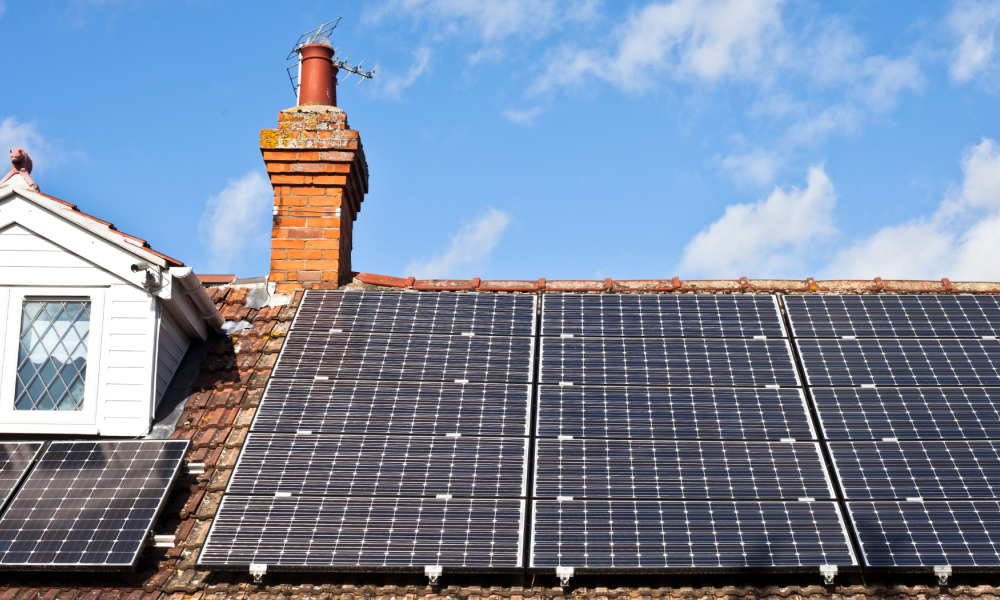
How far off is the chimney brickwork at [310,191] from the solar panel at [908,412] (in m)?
6.16

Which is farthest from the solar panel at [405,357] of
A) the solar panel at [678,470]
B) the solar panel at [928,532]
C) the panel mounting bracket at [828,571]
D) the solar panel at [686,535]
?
the solar panel at [928,532]

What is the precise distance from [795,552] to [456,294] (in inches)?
193

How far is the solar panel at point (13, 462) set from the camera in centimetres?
815

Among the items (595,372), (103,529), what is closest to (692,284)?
(595,372)

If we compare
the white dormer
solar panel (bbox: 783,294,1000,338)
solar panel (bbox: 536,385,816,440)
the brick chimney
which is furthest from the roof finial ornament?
solar panel (bbox: 783,294,1000,338)

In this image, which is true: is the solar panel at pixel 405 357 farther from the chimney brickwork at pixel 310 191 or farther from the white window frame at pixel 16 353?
the white window frame at pixel 16 353

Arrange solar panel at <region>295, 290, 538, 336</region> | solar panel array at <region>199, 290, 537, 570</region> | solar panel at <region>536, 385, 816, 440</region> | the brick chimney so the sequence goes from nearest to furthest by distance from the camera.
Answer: solar panel array at <region>199, 290, 537, 570</region> < solar panel at <region>536, 385, 816, 440</region> < solar panel at <region>295, 290, 538, 336</region> < the brick chimney

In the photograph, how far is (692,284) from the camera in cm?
1151

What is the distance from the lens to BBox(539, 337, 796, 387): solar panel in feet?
30.7

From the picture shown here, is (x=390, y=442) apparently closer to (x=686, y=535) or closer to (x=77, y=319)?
(x=686, y=535)

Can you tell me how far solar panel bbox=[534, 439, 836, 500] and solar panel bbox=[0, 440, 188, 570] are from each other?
350 cm

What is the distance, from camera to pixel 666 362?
9.63 metres

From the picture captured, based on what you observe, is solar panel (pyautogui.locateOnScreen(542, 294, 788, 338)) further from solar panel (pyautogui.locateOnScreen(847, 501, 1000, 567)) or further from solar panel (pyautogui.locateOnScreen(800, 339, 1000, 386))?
solar panel (pyautogui.locateOnScreen(847, 501, 1000, 567))

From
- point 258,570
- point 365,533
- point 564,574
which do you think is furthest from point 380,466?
point 564,574
